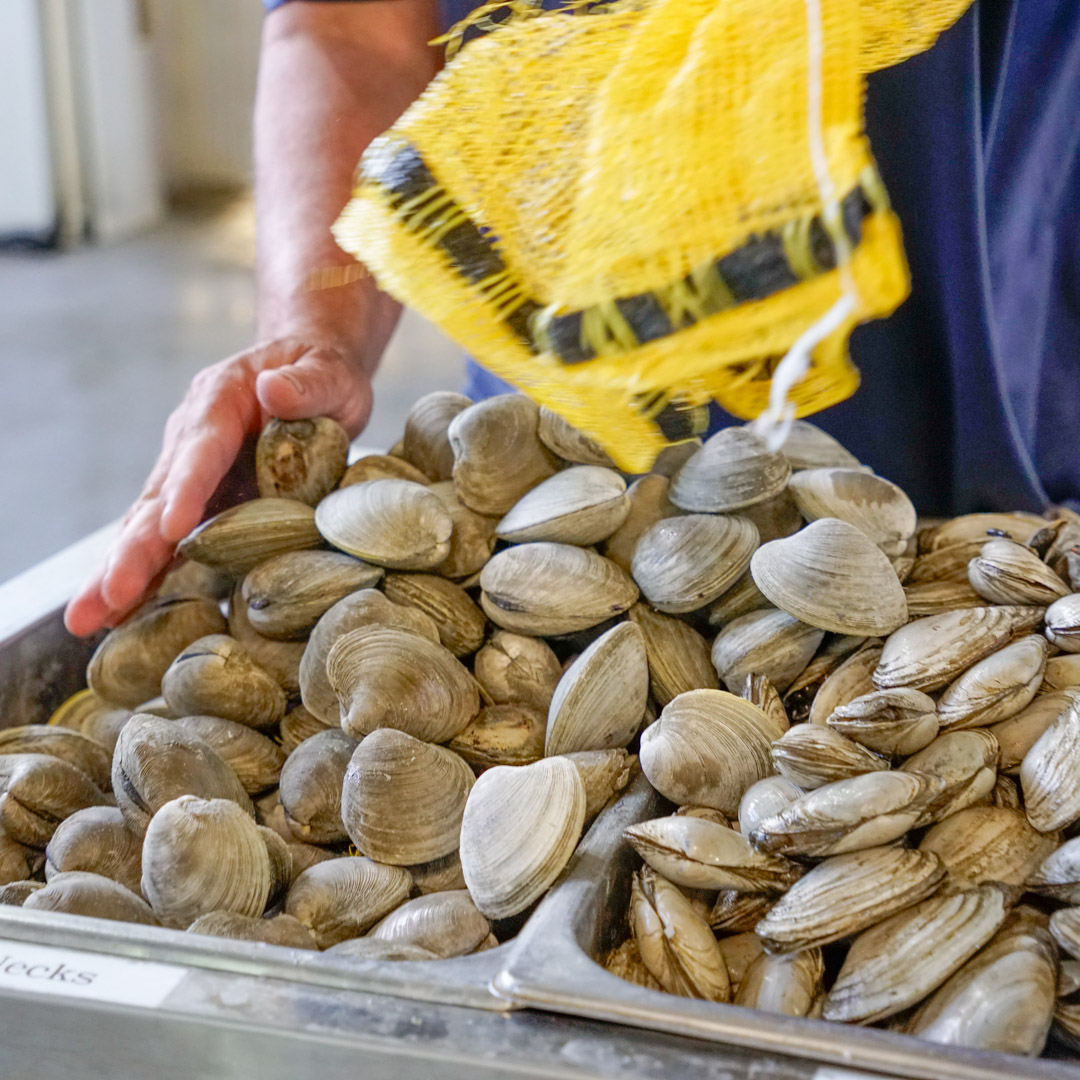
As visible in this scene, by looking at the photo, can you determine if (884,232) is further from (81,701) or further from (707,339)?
(81,701)

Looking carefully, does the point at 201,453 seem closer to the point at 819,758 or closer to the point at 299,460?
the point at 299,460

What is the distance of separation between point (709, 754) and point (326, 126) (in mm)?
1021

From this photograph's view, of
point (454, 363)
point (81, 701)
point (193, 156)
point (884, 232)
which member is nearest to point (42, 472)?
point (454, 363)

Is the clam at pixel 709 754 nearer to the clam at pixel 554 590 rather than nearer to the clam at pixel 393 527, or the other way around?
the clam at pixel 554 590

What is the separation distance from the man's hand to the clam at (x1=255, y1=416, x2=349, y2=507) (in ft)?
0.07

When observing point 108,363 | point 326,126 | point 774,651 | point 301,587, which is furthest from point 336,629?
point 108,363

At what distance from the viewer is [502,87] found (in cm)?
64

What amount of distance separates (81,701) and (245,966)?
554 mm

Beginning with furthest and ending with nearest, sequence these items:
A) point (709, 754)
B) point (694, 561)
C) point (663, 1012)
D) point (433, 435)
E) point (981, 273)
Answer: point (981, 273), point (433, 435), point (694, 561), point (709, 754), point (663, 1012)

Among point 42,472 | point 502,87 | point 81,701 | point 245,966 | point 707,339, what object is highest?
point 502,87

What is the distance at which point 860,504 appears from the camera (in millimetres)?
914

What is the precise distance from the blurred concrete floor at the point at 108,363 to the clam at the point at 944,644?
7.61 feet

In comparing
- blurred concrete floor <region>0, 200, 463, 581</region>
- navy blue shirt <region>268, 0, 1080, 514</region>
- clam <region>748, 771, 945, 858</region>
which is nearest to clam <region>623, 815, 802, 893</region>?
clam <region>748, 771, 945, 858</region>

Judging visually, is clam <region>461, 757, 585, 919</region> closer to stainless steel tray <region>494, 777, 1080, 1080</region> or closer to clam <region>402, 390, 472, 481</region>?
stainless steel tray <region>494, 777, 1080, 1080</region>
